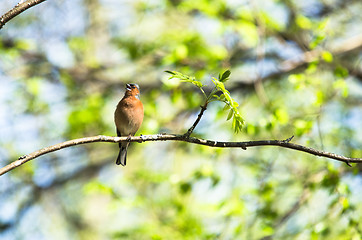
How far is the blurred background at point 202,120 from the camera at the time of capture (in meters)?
6.12

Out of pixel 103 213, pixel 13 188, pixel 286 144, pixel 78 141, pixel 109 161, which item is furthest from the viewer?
pixel 103 213

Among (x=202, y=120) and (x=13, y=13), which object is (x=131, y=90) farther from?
(x=13, y=13)

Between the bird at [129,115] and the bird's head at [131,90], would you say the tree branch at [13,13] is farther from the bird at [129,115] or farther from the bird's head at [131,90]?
the bird's head at [131,90]

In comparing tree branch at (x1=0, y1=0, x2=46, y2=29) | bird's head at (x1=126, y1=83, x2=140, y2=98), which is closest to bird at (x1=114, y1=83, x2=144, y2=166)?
bird's head at (x1=126, y1=83, x2=140, y2=98)

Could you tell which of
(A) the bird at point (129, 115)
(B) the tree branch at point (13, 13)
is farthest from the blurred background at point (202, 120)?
(B) the tree branch at point (13, 13)

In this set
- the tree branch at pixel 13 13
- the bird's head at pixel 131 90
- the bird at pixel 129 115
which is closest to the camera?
the tree branch at pixel 13 13

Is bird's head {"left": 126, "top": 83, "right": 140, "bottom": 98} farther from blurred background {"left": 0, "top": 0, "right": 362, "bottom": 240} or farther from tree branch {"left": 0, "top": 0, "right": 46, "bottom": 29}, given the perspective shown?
tree branch {"left": 0, "top": 0, "right": 46, "bottom": 29}

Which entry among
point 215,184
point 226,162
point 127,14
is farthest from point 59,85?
point 215,184

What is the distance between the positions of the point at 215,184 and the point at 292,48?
3.59m

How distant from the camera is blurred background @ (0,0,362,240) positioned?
6125 mm

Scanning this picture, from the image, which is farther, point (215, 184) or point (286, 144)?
point (215, 184)

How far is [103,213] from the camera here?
11.0m

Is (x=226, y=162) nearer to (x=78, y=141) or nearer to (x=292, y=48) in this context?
(x=292, y=48)


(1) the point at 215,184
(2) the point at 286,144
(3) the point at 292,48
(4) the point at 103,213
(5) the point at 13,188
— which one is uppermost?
(5) the point at 13,188
